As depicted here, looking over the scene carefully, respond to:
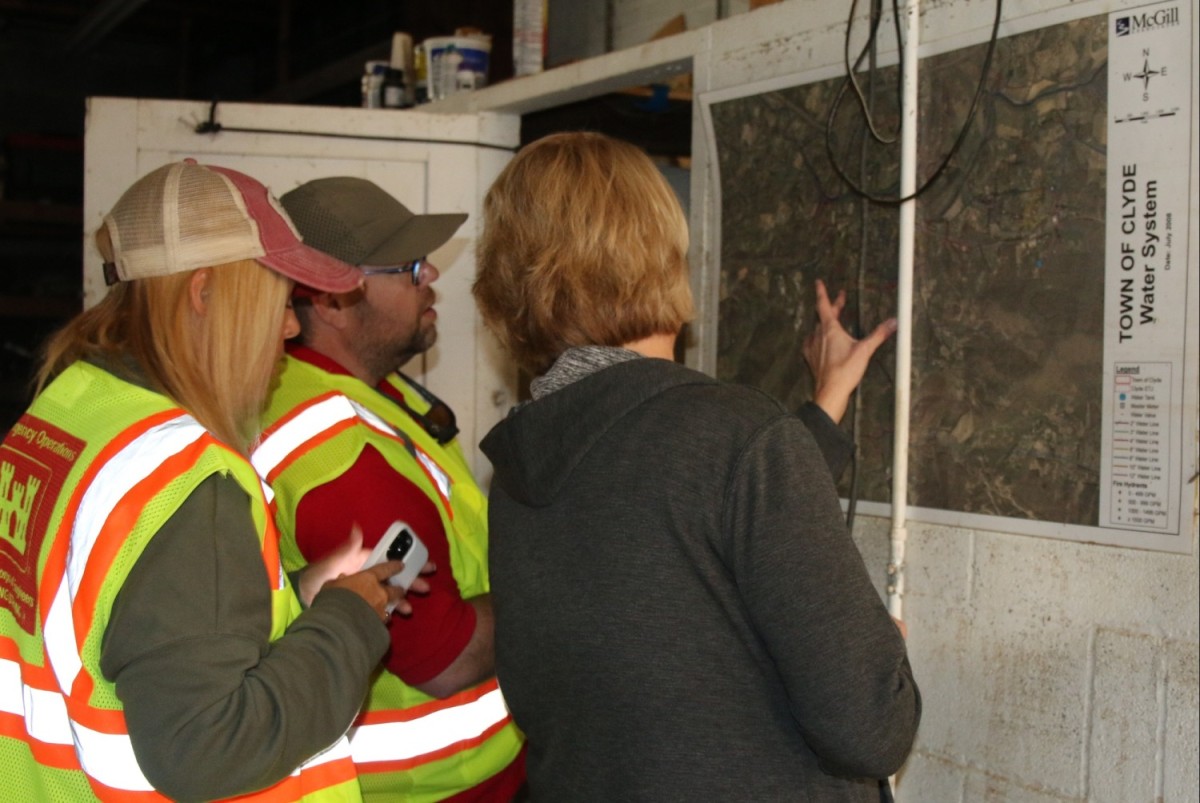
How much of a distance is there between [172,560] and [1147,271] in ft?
4.35

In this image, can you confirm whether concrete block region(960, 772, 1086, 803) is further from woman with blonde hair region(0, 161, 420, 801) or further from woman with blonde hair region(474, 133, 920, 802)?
woman with blonde hair region(0, 161, 420, 801)

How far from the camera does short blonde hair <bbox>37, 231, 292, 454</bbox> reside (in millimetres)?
1386

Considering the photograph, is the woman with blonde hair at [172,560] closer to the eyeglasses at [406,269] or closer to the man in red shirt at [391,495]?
the man in red shirt at [391,495]

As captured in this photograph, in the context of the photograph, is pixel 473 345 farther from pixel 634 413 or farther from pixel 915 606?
pixel 634 413

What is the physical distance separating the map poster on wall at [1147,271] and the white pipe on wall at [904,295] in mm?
339

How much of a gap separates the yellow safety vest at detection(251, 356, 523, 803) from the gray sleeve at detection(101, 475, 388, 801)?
1.46 feet

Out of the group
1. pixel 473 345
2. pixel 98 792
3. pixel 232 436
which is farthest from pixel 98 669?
pixel 473 345

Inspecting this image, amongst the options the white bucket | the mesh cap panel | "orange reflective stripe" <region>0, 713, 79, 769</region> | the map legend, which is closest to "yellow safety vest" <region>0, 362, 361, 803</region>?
"orange reflective stripe" <region>0, 713, 79, 769</region>

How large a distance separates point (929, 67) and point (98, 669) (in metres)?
1.55

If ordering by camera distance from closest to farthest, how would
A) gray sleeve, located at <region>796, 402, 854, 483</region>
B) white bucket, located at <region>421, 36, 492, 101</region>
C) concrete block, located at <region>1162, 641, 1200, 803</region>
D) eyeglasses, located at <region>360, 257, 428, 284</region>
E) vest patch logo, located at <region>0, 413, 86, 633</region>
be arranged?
vest patch logo, located at <region>0, 413, 86, 633</region>
concrete block, located at <region>1162, 641, 1200, 803</region>
gray sleeve, located at <region>796, 402, 854, 483</region>
eyeglasses, located at <region>360, 257, 428, 284</region>
white bucket, located at <region>421, 36, 492, 101</region>

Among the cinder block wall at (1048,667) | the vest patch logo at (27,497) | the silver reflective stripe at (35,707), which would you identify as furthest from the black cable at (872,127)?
the silver reflective stripe at (35,707)

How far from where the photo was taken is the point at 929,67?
6.41ft

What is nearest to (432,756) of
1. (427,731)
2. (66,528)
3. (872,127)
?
(427,731)

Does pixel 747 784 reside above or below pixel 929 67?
below
